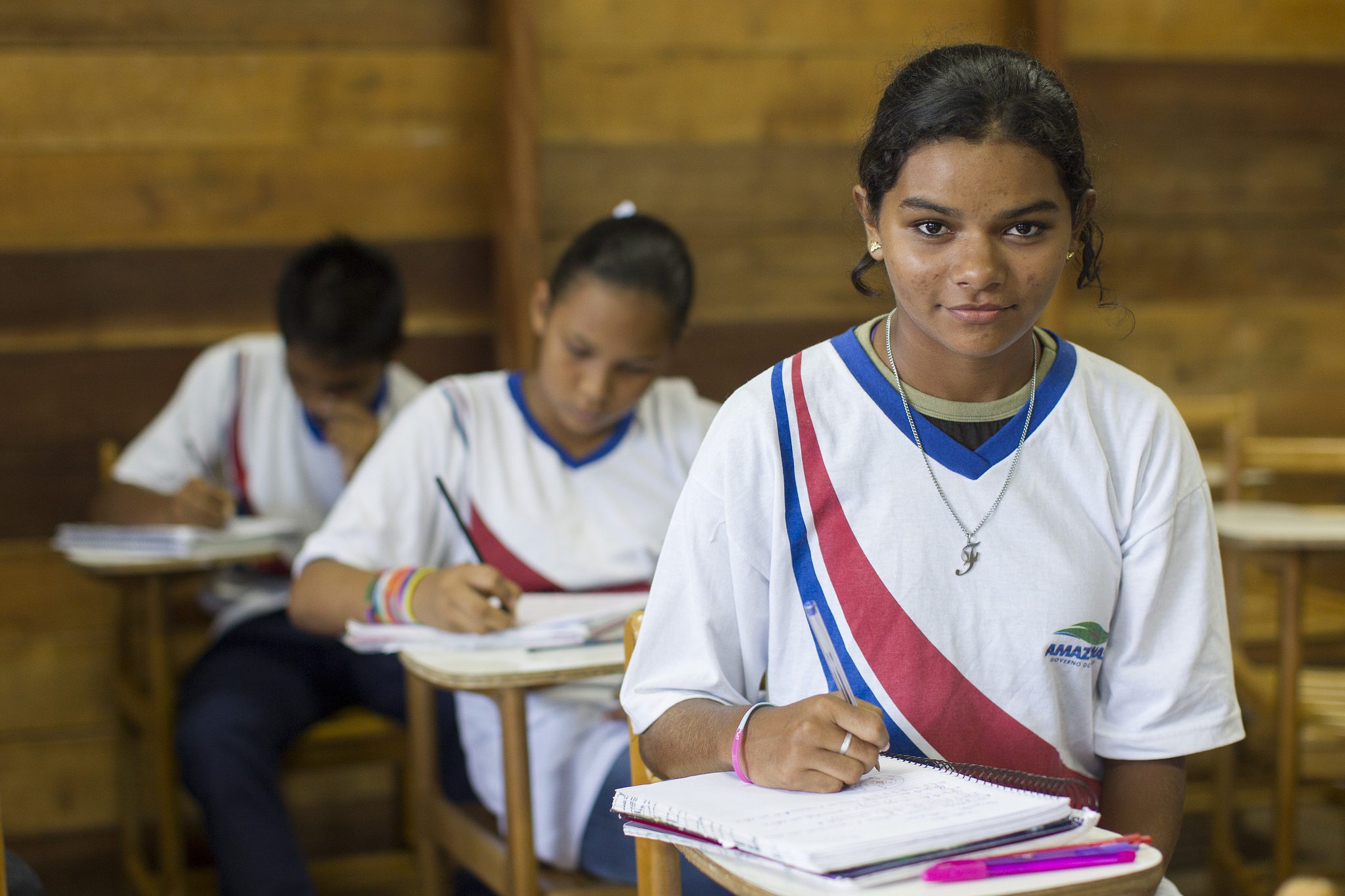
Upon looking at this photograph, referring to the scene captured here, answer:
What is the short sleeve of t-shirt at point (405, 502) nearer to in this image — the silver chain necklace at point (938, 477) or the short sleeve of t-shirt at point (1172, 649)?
the silver chain necklace at point (938, 477)

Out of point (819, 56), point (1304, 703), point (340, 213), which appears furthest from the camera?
point (819, 56)

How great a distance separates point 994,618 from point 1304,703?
1.70 metres

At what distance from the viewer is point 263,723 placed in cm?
Result: 224

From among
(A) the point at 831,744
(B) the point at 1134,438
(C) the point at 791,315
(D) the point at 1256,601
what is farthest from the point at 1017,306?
(D) the point at 1256,601

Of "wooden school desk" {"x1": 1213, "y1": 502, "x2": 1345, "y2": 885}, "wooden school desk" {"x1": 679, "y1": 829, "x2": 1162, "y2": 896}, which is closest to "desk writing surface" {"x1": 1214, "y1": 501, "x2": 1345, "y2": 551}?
"wooden school desk" {"x1": 1213, "y1": 502, "x2": 1345, "y2": 885}

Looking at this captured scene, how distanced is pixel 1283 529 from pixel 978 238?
1623 millimetres

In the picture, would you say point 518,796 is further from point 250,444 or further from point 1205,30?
point 1205,30

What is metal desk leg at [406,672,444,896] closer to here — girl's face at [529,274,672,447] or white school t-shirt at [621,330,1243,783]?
girl's face at [529,274,672,447]

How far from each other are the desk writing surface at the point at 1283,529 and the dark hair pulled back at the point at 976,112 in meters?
1.37

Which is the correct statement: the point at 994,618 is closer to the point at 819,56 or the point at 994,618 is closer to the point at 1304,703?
the point at 1304,703

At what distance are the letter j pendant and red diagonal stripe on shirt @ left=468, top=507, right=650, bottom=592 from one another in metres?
0.90

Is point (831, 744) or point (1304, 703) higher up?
point (831, 744)

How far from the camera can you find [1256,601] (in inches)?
142

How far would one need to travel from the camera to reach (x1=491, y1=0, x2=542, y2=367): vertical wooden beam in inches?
119
